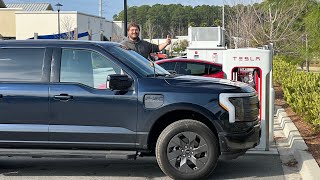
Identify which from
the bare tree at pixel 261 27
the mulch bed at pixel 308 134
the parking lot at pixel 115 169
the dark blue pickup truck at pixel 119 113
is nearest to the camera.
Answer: the dark blue pickup truck at pixel 119 113

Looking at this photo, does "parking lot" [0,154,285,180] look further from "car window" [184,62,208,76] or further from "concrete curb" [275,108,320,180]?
"car window" [184,62,208,76]

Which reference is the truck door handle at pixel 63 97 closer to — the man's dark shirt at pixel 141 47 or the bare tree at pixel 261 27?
the man's dark shirt at pixel 141 47

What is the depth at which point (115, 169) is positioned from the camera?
23.3 ft

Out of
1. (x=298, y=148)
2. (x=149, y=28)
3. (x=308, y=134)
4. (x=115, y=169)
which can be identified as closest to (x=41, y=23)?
(x=149, y=28)

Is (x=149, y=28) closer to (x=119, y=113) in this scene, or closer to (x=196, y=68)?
(x=196, y=68)

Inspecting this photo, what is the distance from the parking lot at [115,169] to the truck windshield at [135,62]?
4.55 feet

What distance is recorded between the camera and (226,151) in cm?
616

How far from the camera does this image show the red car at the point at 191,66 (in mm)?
13930

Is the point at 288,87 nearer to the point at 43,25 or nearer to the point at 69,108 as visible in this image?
the point at 69,108

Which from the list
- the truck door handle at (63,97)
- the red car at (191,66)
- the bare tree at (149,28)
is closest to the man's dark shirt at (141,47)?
the truck door handle at (63,97)

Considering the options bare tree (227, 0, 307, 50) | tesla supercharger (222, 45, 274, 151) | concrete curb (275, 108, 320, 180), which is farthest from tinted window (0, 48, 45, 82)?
bare tree (227, 0, 307, 50)

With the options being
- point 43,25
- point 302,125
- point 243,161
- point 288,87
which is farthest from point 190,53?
point 43,25

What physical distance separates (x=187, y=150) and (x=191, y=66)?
26.6 ft

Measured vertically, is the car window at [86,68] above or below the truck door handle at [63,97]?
above
